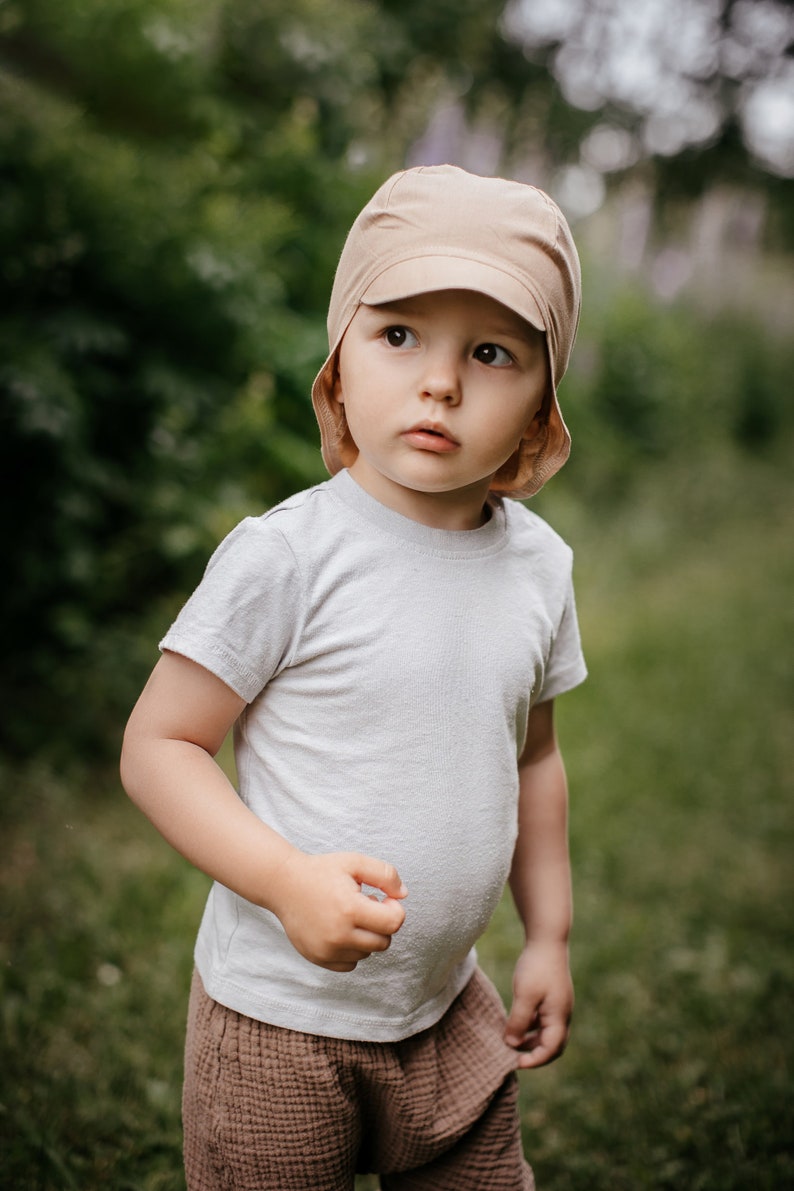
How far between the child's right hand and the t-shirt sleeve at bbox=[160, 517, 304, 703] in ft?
0.78

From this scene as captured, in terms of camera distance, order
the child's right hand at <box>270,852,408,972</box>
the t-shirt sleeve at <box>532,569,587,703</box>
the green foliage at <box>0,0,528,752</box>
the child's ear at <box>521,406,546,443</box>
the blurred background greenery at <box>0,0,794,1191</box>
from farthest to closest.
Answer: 1. the green foliage at <box>0,0,528,752</box>
2. the blurred background greenery at <box>0,0,794,1191</box>
3. the t-shirt sleeve at <box>532,569,587,703</box>
4. the child's ear at <box>521,406,546,443</box>
5. the child's right hand at <box>270,852,408,972</box>

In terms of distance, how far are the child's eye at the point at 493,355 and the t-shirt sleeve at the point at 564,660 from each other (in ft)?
1.27

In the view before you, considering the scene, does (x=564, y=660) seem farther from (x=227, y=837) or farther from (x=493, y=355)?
(x=227, y=837)

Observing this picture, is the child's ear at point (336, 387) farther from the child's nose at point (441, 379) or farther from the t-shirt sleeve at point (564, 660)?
the t-shirt sleeve at point (564, 660)

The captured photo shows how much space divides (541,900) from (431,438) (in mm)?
754

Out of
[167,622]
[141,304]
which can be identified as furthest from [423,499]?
[167,622]

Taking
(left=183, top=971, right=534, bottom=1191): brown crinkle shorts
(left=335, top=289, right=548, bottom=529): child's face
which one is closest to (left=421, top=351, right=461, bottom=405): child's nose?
(left=335, top=289, right=548, bottom=529): child's face

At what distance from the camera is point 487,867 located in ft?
4.15

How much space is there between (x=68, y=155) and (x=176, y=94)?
776 mm

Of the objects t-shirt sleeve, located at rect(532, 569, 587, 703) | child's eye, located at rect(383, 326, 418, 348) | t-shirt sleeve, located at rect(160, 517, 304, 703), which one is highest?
child's eye, located at rect(383, 326, 418, 348)

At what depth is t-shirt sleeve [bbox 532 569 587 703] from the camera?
1435mm

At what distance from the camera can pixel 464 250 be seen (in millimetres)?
1103

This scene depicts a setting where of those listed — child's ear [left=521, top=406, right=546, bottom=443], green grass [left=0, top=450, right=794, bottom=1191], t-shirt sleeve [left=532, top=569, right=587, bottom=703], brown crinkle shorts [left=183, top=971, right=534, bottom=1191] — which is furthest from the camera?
green grass [left=0, top=450, right=794, bottom=1191]

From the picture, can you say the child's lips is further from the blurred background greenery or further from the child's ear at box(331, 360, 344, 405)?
the blurred background greenery
